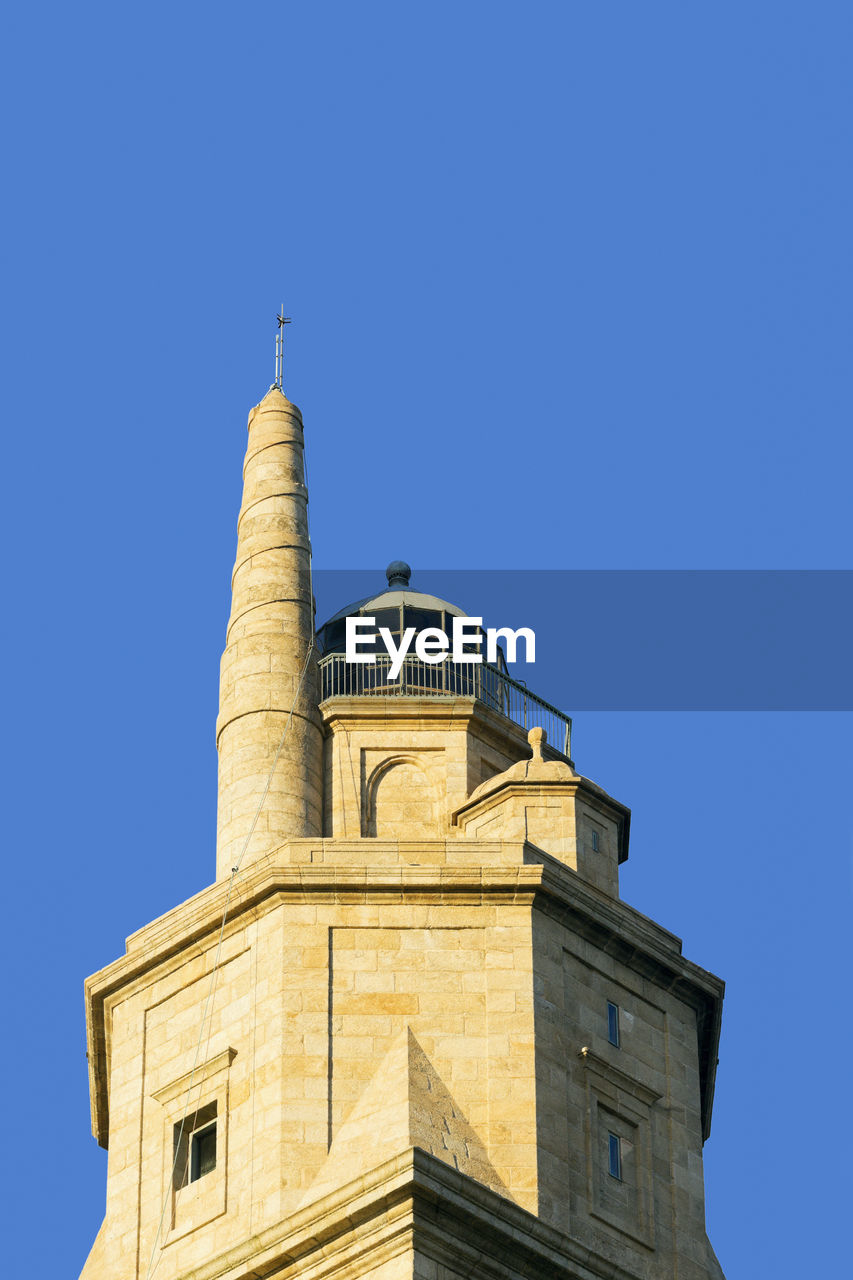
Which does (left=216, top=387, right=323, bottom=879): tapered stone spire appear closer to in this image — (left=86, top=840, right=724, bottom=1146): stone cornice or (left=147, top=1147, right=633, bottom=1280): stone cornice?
(left=86, top=840, right=724, bottom=1146): stone cornice

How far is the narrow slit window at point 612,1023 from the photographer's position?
160ft

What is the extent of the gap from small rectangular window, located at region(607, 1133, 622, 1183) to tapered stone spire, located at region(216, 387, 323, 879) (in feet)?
23.4

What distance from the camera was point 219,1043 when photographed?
4806 cm

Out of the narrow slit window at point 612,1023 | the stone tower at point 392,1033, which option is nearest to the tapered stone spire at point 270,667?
the stone tower at point 392,1033

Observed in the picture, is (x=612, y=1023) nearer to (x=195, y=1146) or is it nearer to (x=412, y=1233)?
(x=412, y=1233)

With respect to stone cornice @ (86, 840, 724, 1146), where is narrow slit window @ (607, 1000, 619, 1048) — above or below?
below

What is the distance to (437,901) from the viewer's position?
4847 cm

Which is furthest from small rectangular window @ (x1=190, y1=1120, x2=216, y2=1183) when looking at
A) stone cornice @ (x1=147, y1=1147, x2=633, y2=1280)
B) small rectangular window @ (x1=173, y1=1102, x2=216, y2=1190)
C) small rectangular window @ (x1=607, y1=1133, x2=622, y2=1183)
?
small rectangular window @ (x1=607, y1=1133, x2=622, y2=1183)

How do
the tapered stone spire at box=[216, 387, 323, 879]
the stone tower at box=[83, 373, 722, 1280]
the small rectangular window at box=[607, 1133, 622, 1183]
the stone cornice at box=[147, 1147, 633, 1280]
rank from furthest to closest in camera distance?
the tapered stone spire at box=[216, 387, 323, 879] → the small rectangular window at box=[607, 1133, 622, 1183] → the stone tower at box=[83, 373, 722, 1280] → the stone cornice at box=[147, 1147, 633, 1280]

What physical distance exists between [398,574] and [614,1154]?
14879mm

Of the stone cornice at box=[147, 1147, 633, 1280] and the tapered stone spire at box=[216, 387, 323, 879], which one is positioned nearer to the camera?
the stone cornice at box=[147, 1147, 633, 1280]

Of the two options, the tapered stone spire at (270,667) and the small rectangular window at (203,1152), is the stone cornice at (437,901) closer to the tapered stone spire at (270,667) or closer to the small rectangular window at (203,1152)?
the tapered stone spire at (270,667)

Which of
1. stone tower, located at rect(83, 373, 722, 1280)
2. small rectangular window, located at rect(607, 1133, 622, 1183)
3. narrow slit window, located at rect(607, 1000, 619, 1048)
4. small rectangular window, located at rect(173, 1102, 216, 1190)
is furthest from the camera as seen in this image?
narrow slit window, located at rect(607, 1000, 619, 1048)

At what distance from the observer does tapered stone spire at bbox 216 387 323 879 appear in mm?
51219
